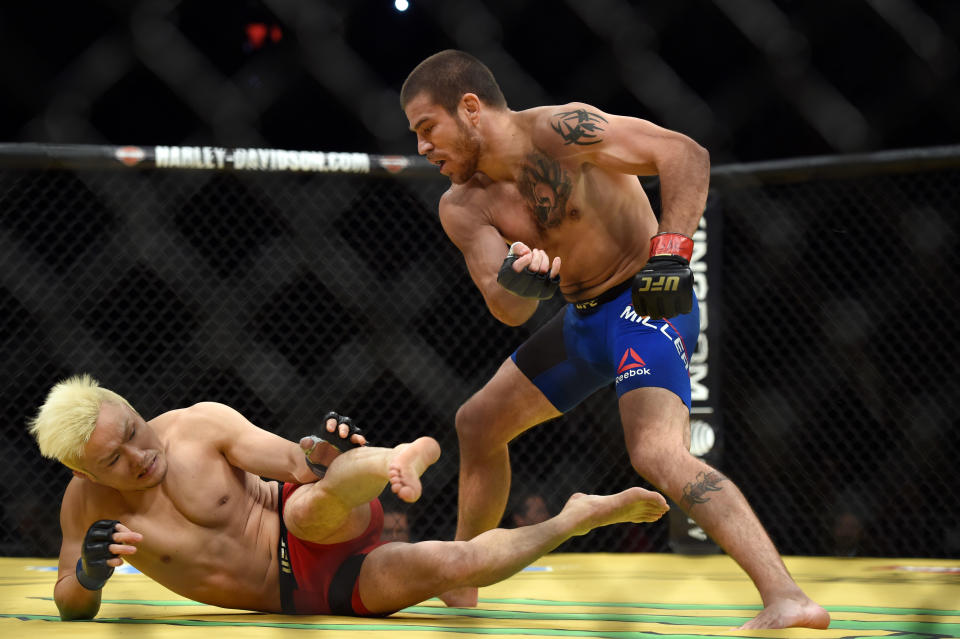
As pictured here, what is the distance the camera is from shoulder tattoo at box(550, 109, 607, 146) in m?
1.95

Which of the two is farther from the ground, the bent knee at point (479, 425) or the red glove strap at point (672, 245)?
the red glove strap at point (672, 245)

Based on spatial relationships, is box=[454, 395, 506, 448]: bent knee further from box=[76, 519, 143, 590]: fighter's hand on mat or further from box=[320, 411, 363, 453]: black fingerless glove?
box=[76, 519, 143, 590]: fighter's hand on mat

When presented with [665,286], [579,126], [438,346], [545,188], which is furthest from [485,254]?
[438,346]

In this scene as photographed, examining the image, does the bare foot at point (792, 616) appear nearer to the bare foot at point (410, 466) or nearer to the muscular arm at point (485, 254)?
the bare foot at point (410, 466)

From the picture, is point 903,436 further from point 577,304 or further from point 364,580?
point 364,580

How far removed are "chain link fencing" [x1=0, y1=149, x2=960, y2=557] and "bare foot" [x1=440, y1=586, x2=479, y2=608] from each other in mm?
1563

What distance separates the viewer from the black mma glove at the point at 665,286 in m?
1.73

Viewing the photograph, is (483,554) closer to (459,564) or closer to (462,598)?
(459,564)

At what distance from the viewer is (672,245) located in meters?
1.77

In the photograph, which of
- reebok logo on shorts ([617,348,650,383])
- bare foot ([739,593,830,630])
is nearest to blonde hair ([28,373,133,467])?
reebok logo on shorts ([617,348,650,383])

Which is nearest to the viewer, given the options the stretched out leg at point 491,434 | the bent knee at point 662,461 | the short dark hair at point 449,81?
the bent knee at point 662,461

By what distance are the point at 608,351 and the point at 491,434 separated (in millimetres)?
308

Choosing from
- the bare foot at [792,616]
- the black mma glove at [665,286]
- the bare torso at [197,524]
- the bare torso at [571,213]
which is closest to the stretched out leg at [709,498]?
the bare foot at [792,616]

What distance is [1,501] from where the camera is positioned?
12.2 ft
